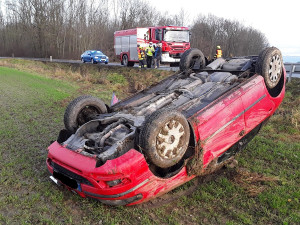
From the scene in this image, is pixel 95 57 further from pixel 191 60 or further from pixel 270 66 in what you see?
pixel 270 66

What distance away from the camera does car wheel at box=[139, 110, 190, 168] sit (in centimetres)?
280

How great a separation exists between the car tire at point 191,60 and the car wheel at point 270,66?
127cm

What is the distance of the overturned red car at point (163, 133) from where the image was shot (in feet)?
9.16

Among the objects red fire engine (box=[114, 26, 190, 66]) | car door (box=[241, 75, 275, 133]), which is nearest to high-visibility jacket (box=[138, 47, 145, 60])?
red fire engine (box=[114, 26, 190, 66])

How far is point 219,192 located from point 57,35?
37.1 meters

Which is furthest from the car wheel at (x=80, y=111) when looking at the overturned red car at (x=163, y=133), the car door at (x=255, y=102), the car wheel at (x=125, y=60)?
the car wheel at (x=125, y=60)

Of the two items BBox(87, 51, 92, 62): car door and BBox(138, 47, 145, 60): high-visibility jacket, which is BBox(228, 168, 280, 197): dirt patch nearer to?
BBox(138, 47, 145, 60): high-visibility jacket

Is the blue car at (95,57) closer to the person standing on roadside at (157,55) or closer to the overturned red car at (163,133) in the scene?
the person standing on roadside at (157,55)

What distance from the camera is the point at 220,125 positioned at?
343cm

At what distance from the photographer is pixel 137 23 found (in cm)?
4000

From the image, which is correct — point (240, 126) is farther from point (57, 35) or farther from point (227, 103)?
point (57, 35)

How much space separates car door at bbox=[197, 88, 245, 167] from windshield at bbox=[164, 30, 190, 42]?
40.8 ft

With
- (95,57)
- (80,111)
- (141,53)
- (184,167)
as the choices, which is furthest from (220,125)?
(95,57)

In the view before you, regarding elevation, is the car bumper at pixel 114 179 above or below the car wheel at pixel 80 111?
below
